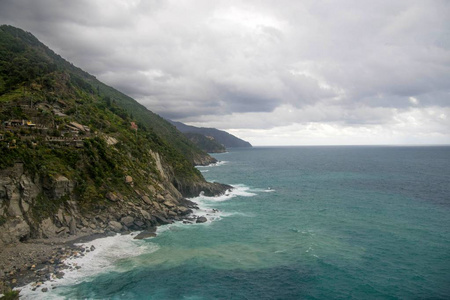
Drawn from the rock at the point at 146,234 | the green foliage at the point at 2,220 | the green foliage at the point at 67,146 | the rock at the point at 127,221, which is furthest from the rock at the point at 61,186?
the rock at the point at 146,234

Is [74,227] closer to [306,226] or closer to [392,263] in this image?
[306,226]

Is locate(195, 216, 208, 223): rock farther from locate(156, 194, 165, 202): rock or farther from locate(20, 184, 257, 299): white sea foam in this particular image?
locate(156, 194, 165, 202): rock

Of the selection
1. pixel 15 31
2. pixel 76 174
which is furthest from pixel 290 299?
pixel 15 31

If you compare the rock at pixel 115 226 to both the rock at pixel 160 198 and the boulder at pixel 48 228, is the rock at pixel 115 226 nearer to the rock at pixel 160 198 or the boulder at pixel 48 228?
the boulder at pixel 48 228

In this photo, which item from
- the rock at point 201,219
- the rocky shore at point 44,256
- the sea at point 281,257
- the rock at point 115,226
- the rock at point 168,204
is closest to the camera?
the rocky shore at point 44,256

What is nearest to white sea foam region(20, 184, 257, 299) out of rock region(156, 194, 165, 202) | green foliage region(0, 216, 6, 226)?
rock region(156, 194, 165, 202)

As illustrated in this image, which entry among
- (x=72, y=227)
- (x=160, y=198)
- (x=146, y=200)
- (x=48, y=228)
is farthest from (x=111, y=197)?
(x=48, y=228)
